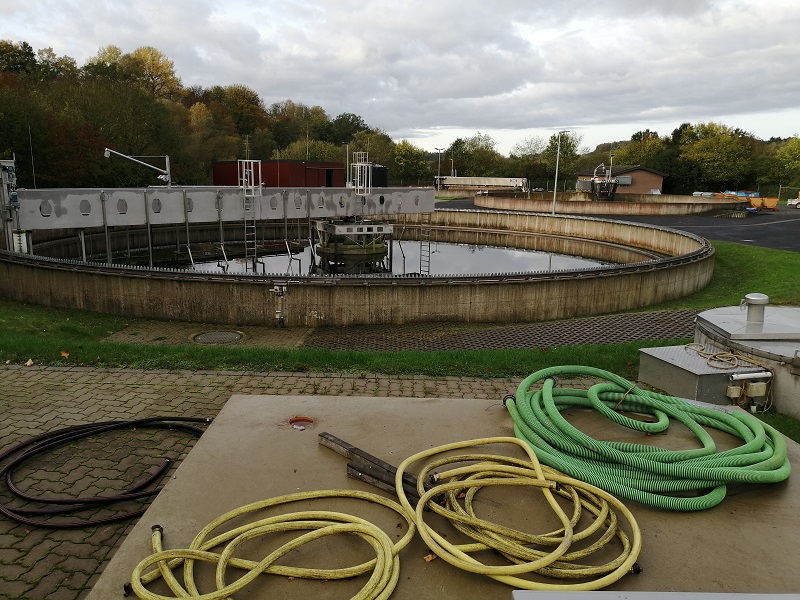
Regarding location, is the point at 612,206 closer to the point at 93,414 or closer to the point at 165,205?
the point at 165,205

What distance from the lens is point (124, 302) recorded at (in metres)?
17.6

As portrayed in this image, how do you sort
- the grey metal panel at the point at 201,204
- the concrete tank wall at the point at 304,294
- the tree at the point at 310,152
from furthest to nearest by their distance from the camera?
1. the tree at the point at 310,152
2. the grey metal panel at the point at 201,204
3. the concrete tank wall at the point at 304,294

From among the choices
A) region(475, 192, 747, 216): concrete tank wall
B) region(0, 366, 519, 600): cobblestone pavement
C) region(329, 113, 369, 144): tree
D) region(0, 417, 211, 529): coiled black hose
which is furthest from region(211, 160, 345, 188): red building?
region(329, 113, 369, 144): tree

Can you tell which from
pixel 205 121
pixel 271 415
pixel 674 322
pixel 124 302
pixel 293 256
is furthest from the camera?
pixel 205 121

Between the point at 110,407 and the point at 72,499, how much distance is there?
263 cm

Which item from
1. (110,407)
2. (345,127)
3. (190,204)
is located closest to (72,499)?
(110,407)

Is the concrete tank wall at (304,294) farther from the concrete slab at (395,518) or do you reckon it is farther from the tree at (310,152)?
the tree at (310,152)

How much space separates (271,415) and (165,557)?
6.57ft

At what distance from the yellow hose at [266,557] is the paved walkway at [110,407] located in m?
1.67

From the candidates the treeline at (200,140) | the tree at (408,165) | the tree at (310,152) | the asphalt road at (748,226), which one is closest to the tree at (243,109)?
the treeline at (200,140)

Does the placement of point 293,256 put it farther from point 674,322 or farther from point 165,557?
point 165,557

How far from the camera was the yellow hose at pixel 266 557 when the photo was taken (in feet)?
9.48

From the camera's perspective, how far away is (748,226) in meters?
40.8

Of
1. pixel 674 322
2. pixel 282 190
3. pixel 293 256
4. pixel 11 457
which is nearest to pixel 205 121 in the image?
pixel 293 256
